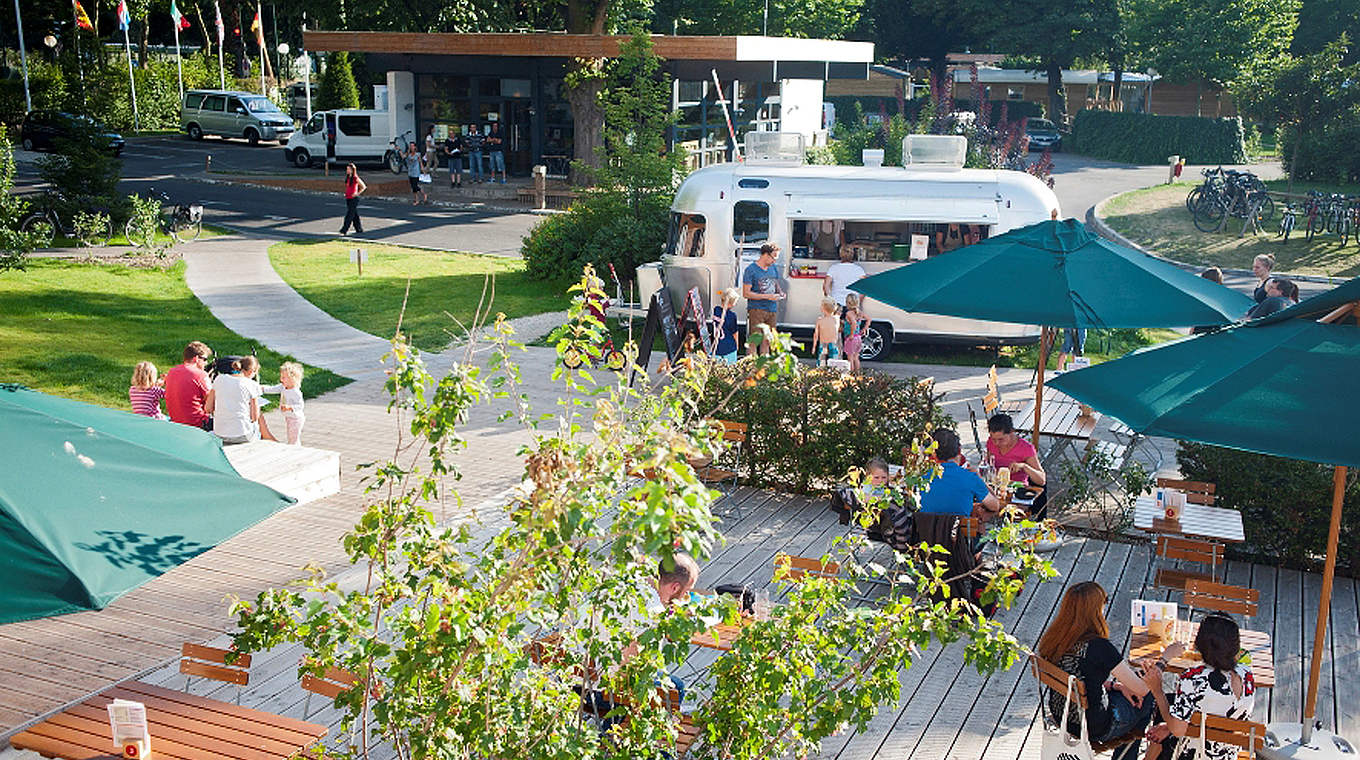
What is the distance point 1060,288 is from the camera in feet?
31.7

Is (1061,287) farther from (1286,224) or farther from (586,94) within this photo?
(586,94)

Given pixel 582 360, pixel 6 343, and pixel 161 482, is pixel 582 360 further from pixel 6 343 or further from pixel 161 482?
pixel 6 343

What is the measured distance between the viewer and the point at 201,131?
43.8 m

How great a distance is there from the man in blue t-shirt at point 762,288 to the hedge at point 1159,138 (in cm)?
3731

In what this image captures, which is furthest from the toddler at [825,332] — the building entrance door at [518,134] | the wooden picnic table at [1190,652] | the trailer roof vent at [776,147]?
the building entrance door at [518,134]

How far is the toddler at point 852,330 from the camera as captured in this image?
13.9 m

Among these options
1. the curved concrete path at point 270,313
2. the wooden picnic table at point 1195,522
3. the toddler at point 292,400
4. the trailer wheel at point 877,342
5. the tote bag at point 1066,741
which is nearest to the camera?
the tote bag at point 1066,741

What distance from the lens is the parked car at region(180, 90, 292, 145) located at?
1688 inches

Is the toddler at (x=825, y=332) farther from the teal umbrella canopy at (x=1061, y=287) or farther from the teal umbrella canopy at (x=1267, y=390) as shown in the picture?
the teal umbrella canopy at (x=1267, y=390)

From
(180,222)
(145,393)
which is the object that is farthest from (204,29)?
(145,393)

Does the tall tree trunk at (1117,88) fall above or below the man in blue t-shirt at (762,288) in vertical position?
above

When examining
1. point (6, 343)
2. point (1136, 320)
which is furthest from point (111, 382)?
point (1136, 320)

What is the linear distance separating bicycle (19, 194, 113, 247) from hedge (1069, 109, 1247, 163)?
38.7 meters

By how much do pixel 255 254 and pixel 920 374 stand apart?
1368cm
